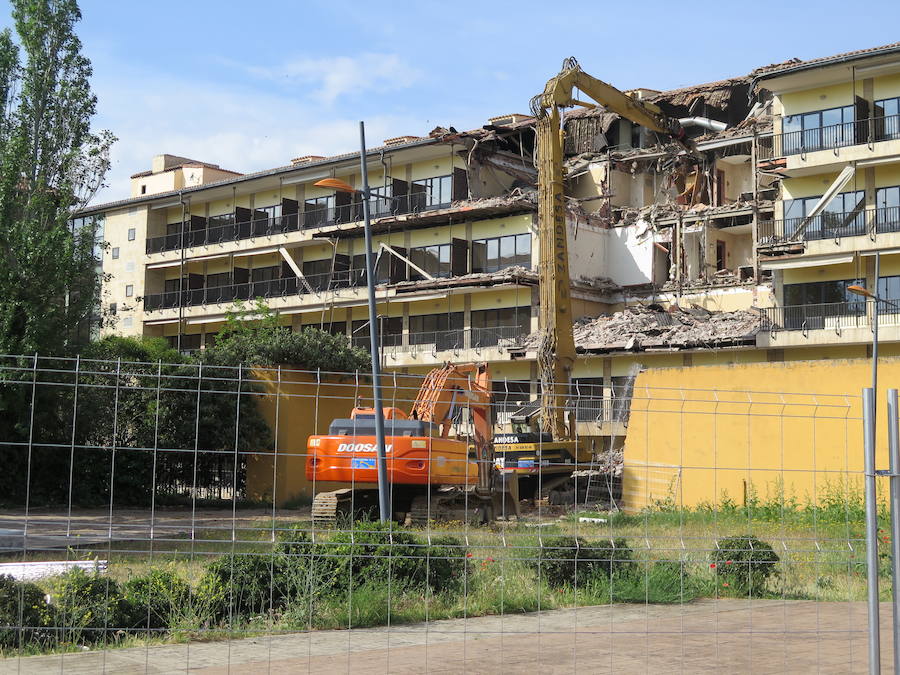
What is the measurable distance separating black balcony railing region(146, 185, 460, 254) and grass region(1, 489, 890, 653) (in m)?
33.4

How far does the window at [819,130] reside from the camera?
41031 millimetres

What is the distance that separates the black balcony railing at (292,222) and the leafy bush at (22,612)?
40.3m

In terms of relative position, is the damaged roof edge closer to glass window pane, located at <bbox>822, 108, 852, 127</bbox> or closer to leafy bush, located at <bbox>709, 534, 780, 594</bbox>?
glass window pane, located at <bbox>822, 108, 852, 127</bbox>

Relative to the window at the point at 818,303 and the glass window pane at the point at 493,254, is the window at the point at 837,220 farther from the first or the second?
the glass window pane at the point at 493,254

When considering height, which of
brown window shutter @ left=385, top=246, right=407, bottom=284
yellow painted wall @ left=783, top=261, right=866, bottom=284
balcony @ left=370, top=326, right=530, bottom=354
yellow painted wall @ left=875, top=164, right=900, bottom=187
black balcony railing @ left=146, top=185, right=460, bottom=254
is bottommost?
balcony @ left=370, top=326, right=530, bottom=354

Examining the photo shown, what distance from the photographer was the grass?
1153 cm

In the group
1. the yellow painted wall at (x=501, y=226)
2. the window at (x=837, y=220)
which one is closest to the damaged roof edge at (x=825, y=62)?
the window at (x=837, y=220)

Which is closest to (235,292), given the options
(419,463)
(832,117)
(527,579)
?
(832,117)

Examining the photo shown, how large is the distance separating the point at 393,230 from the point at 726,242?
16.4 metres

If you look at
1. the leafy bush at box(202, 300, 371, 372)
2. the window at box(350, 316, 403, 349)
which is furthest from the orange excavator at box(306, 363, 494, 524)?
the window at box(350, 316, 403, 349)

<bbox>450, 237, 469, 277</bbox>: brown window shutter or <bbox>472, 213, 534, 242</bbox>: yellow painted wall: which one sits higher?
<bbox>472, 213, 534, 242</bbox>: yellow painted wall

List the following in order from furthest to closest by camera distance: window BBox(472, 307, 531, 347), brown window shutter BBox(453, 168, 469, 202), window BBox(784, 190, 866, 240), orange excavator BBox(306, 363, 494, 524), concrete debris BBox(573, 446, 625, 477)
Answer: brown window shutter BBox(453, 168, 469, 202)
window BBox(472, 307, 531, 347)
window BBox(784, 190, 866, 240)
concrete debris BBox(573, 446, 625, 477)
orange excavator BBox(306, 363, 494, 524)

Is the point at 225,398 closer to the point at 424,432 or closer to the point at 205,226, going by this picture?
the point at 424,432

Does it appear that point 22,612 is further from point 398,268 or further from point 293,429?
point 398,268
